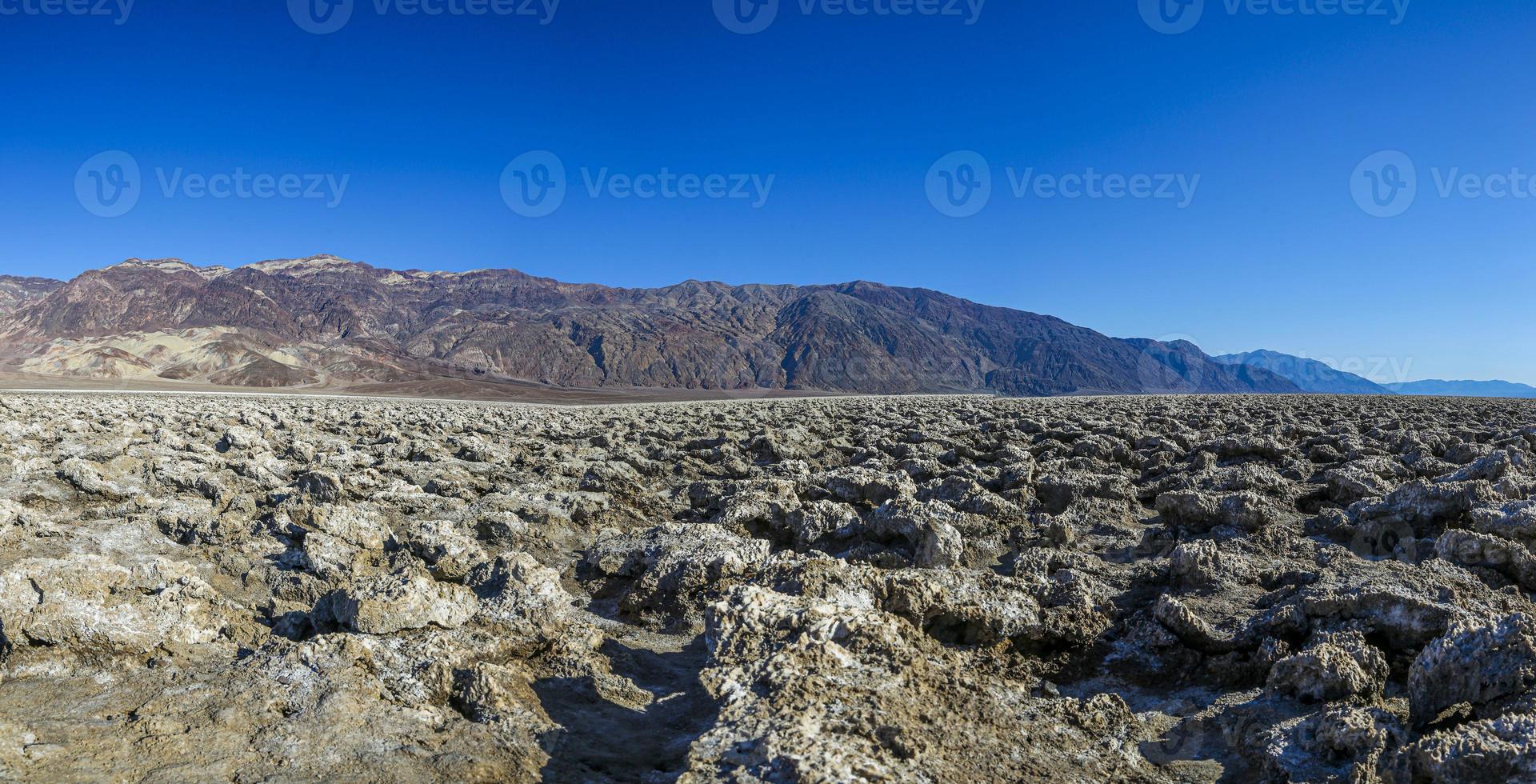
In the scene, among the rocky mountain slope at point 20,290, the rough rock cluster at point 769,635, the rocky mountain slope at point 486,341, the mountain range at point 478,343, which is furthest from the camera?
the rocky mountain slope at point 20,290

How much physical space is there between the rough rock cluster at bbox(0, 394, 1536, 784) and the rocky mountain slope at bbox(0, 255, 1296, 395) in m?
87.5

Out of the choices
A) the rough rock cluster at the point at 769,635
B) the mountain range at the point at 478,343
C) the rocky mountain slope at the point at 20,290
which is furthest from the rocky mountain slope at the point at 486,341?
the rough rock cluster at the point at 769,635

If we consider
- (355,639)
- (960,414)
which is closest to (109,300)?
(960,414)

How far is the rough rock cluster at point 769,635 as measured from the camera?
2684mm

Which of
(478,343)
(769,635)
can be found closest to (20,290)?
(478,343)

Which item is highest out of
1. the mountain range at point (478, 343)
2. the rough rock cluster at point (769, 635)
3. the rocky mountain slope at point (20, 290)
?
the rocky mountain slope at point (20, 290)

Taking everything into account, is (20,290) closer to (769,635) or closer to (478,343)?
(478,343)

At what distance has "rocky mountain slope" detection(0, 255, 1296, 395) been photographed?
88062 mm

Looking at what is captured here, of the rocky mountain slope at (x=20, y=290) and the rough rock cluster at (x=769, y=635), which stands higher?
the rocky mountain slope at (x=20, y=290)

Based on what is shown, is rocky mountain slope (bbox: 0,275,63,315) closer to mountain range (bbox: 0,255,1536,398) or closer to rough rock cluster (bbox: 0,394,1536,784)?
mountain range (bbox: 0,255,1536,398)

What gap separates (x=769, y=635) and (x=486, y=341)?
13509 cm

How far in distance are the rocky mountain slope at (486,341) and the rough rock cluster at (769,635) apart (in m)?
87.5

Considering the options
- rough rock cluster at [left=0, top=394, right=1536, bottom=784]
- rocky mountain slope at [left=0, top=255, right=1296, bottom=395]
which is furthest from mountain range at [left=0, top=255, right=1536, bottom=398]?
rough rock cluster at [left=0, top=394, right=1536, bottom=784]

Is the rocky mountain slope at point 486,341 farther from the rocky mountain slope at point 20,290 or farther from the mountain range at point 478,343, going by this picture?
the rocky mountain slope at point 20,290
